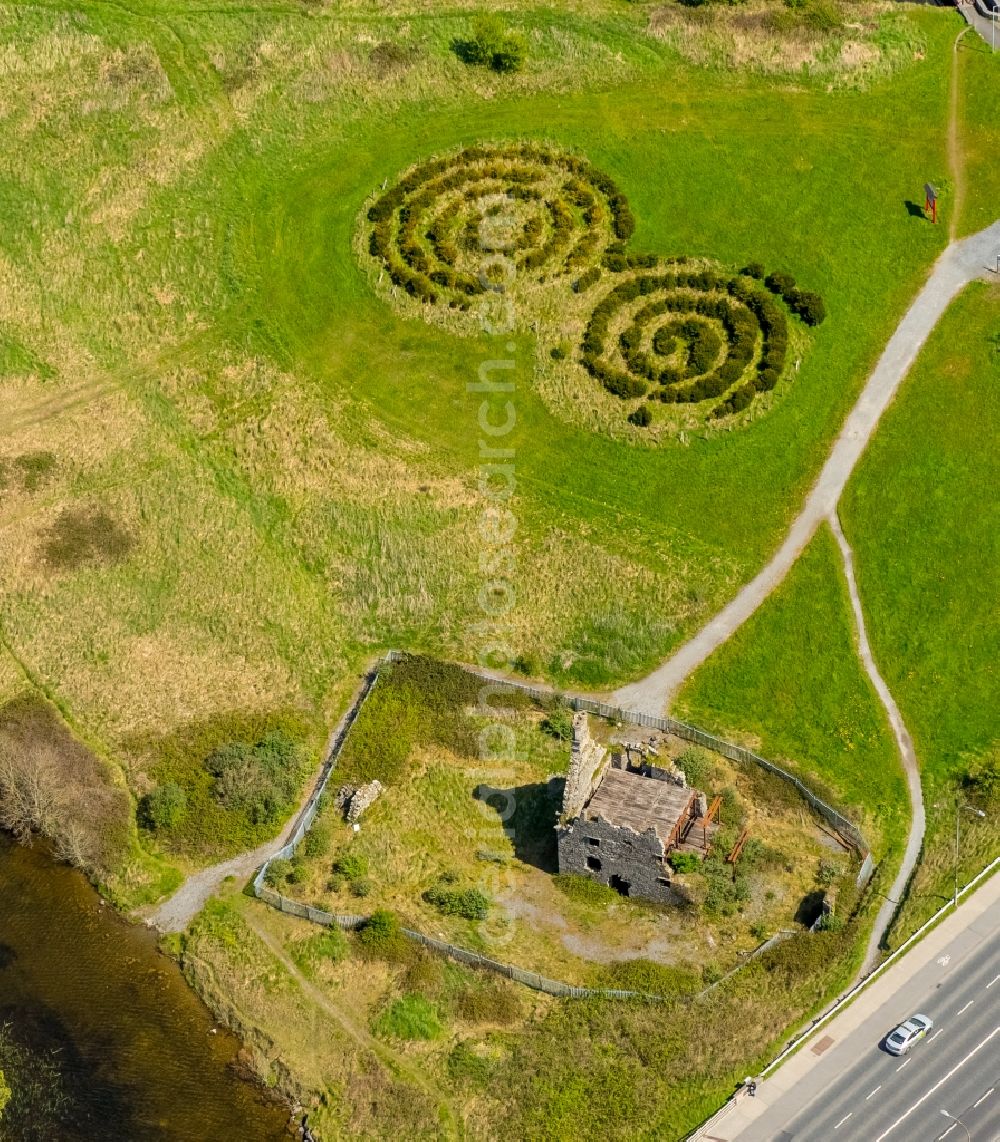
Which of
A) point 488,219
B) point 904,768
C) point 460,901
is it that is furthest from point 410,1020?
point 488,219

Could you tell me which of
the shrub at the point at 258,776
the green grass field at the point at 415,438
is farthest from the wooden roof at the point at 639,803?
the shrub at the point at 258,776

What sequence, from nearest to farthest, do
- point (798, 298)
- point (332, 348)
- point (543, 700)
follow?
point (543, 700)
point (798, 298)
point (332, 348)

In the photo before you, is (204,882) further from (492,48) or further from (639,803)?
(492,48)

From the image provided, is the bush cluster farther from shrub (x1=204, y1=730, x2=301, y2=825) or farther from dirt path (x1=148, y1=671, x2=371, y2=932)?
dirt path (x1=148, y1=671, x2=371, y2=932)

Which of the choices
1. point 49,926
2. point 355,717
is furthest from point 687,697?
point 49,926

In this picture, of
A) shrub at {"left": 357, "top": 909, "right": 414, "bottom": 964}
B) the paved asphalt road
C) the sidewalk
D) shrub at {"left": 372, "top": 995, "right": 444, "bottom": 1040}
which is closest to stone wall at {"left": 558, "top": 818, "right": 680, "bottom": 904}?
shrub at {"left": 357, "top": 909, "right": 414, "bottom": 964}

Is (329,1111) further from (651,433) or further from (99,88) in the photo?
(99,88)
